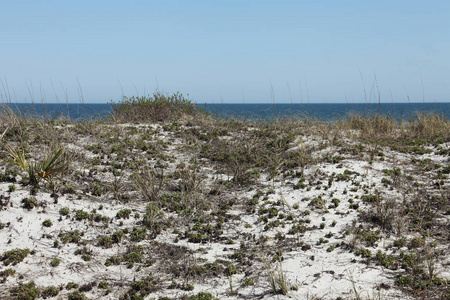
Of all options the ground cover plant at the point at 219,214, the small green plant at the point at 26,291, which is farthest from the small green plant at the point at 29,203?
the small green plant at the point at 26,291

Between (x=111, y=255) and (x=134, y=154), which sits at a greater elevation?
(x=134, y=154)

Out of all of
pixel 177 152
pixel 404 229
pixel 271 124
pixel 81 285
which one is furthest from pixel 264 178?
pixel 81 285

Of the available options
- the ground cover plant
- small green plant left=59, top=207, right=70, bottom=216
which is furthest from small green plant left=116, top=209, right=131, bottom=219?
small green plant left=59, top=207, right=70, bottom=216

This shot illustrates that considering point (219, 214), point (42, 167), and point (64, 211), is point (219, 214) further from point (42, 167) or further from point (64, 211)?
point (42, 167)

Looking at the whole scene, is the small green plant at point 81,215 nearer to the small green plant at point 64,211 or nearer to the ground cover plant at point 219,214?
the ground cover plant at point 219,214

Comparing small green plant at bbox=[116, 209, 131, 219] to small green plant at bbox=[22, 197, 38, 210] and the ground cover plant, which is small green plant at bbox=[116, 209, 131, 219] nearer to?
the ground cover plant

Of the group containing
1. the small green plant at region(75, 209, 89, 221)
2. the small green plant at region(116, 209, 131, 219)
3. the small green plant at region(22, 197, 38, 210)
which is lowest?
the small green plant at region(116, 209, 131, 219)

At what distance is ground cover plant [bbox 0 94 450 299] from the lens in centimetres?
518

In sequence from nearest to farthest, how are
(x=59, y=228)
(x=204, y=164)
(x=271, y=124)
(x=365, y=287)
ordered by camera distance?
1. (x=365, y=287)
2. (x=59, y=228)
3. (x=204, y=164)
4. (x=271, y=124)

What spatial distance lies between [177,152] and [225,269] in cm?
505

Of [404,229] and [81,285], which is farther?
[404,229]

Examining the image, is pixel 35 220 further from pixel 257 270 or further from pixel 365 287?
pixel 365 287

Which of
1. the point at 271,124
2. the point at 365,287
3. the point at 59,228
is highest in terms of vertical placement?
the point at 271,124

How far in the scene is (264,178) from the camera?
8891mm
